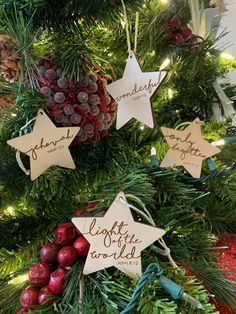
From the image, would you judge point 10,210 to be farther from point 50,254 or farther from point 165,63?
point 165,63

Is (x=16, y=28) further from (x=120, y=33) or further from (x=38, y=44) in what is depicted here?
(x=120, y=33)

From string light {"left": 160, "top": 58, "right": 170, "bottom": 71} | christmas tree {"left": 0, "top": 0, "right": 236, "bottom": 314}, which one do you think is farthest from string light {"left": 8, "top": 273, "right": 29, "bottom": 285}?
string light {"left": 160, "top": 58, "right": 170, "bottom": 71}

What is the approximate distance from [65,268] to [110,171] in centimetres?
18

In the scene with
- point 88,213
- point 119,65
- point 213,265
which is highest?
point 119,65

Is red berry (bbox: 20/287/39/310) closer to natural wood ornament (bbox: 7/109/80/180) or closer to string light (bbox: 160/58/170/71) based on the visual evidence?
natural wood ornament (bbox: 7/109/80/180)

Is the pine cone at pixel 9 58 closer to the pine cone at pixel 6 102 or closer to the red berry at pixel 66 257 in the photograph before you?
the pine cone at pixel 6 102

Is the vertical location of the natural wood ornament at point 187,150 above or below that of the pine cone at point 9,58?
below

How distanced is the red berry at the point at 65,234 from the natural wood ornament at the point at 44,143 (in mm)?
86

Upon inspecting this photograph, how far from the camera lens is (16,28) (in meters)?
0.48

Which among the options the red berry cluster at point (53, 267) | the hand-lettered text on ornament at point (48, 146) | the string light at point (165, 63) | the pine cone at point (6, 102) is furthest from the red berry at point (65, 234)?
the string light at point (165, 63)

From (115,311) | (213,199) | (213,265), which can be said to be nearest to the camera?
(115,311)

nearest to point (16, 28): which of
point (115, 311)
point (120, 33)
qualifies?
point (120, 33)

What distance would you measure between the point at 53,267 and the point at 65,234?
4 centimetres

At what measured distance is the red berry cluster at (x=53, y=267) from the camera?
0.43m
